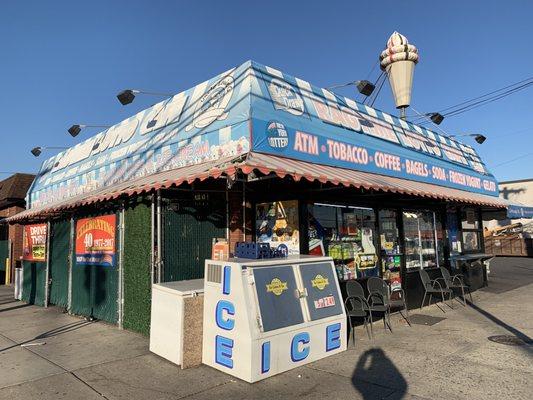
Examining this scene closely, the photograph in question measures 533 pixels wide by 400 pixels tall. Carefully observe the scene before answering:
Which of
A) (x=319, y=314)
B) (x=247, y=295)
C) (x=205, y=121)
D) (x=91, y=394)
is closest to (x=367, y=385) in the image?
(x=319, y=314)

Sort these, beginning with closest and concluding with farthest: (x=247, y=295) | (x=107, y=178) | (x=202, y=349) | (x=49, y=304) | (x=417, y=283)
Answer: (x=247, y=295) → (x=202, y=349) → (x=417, y=283) → (x=107, y=178) → (x=49, y=304)

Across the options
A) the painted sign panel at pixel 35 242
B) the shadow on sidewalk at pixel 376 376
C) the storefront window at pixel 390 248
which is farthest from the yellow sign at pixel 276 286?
the painted sign panel at pixel 35 242

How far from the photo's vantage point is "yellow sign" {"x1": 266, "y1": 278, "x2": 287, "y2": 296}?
18.4 ft

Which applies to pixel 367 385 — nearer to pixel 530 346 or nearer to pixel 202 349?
pixel 202 349

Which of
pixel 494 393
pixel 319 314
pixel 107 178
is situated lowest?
pixel 494 393

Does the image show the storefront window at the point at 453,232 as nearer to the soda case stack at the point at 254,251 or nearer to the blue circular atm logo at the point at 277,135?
the blue circular atm logo at the point at 277,135

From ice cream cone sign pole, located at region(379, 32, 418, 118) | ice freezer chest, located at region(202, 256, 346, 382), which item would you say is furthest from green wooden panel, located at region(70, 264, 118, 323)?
ice cream cone sign pole, located at region(379, 32, 418, 118)

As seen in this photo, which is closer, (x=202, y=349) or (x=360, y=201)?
(x=202, y=349)

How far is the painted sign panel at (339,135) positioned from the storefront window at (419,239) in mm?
1035

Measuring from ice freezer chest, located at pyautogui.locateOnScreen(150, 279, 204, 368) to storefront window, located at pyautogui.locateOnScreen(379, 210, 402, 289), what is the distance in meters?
4.73

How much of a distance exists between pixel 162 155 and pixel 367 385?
20.1 feet

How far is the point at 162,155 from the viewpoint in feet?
29.3

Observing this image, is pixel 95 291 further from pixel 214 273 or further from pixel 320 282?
pixel 320 282

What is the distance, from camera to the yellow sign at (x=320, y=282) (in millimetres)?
6214
